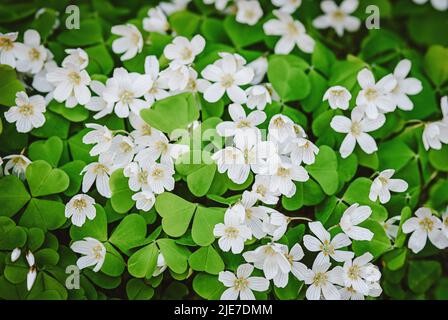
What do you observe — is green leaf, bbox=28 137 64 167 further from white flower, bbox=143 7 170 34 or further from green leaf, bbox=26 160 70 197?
white flower, bbox=143 7 170 34

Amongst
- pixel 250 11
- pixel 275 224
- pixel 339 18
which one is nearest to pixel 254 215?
pixel 275 224

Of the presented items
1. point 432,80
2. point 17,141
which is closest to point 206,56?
point 17,141

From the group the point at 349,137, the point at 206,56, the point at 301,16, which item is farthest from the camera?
the point at 301,16

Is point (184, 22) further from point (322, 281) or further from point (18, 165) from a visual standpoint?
point (322, 281)

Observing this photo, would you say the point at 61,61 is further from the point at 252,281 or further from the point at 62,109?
the point at 252,281

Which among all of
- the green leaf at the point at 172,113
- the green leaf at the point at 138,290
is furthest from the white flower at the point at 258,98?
the green leaf at the point at 138,290

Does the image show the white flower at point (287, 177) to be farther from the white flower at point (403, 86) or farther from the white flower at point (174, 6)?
the white flower at point (174, 6)
